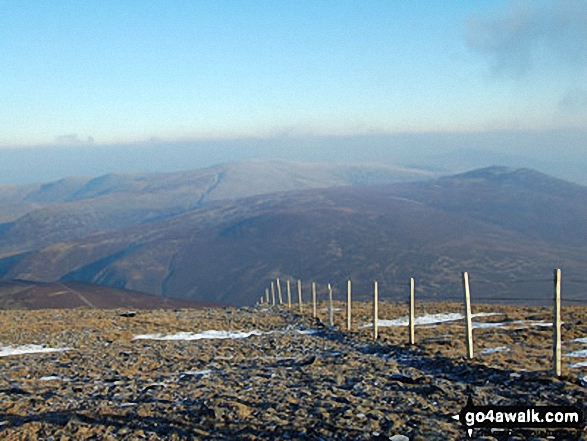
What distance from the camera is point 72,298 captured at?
54.3m

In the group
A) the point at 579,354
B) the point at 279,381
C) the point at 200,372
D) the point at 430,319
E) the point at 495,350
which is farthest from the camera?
the point at 430,319

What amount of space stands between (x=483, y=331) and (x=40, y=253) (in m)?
171

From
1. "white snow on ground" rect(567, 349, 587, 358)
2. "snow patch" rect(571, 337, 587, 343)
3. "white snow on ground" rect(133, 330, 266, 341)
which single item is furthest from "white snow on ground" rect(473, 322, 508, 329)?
"white snow on ground" rect(133, 330, 266, 341)

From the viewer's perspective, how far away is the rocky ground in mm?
9062

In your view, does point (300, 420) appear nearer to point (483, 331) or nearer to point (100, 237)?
point (483, 331)

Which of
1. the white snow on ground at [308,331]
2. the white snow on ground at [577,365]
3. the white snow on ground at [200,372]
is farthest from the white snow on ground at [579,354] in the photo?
the white snow on ground at [308,331]

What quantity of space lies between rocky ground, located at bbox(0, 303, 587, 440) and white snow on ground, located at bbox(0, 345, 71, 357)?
0.50ft

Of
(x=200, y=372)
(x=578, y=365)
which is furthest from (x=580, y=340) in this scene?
(x=200, y=372)

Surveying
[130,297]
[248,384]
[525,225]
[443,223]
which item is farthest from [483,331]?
[525,225]

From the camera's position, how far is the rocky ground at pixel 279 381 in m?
9.06

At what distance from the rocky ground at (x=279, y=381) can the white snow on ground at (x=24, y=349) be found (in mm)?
151

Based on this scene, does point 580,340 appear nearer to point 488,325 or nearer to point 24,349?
point 488,325

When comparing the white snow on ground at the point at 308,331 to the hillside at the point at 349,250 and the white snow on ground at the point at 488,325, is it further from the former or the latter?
the hillside at the point at 349,250

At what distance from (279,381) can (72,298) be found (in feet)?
152
